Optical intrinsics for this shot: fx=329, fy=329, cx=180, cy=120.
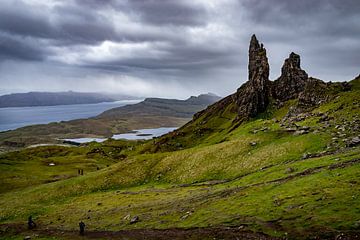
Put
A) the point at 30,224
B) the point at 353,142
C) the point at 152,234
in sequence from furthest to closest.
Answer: the point at 353,142 → the point at 30,224 → the point at 152,234

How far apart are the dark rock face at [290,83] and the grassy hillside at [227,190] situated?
88819 millimetres

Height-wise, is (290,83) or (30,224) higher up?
(290,83)

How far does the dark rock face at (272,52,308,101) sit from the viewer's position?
632ft

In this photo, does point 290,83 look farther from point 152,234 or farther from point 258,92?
point 152,234

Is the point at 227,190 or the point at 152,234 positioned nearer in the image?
the point at 152,234

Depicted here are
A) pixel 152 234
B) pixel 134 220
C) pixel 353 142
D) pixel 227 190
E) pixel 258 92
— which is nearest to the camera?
pixel 152 234

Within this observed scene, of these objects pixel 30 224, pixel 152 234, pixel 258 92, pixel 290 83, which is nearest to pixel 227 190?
pixel 152 234

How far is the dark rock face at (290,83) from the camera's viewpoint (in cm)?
19250

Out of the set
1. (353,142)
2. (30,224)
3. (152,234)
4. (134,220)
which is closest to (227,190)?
(134,220)

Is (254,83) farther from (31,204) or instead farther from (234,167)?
(31,204)

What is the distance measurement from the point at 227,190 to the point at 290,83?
6289 inches

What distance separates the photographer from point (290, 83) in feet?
646

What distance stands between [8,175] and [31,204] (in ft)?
129

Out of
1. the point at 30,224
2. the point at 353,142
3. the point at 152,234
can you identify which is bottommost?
the point at 30,224
